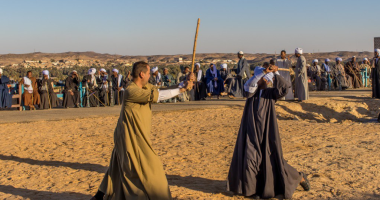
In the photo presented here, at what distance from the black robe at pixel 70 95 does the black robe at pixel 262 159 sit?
13.8 metres

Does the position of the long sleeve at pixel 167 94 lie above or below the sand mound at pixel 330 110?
above

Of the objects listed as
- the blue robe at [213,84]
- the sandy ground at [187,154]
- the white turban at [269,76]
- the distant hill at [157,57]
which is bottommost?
the sandy ground at [187,154]

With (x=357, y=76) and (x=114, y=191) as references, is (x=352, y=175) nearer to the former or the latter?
(x=114, y=191)

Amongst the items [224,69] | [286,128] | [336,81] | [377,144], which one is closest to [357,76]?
[336,81]

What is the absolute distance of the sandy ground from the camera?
6.97 m

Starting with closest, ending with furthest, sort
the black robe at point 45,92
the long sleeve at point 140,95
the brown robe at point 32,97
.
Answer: the long sleeve at point 140,95
the brown robe at point 32,97
the black robe at point 45,92

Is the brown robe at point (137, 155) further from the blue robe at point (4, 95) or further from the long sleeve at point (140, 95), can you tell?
the blue robe at point (4, 95)

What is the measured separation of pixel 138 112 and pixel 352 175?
12.4 feet

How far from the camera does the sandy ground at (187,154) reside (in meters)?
6.97

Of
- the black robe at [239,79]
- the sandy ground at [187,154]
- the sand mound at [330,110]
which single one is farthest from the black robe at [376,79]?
the black robe at [239,79]

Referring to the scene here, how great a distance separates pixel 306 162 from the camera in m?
8.40

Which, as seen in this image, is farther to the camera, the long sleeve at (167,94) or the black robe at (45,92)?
the black robe at (45,92)

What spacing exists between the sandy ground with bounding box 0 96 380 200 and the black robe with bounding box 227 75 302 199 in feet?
1.19

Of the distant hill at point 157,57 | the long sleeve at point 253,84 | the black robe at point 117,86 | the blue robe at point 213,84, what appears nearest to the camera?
the long sleeve at point 253,84
